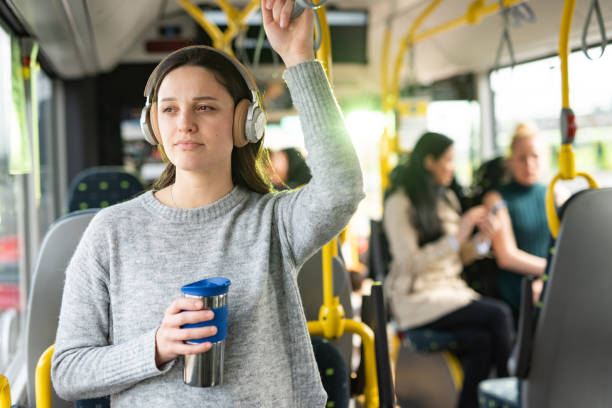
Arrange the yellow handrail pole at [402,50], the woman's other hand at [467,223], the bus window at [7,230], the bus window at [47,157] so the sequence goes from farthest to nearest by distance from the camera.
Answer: the bus window at [47,157] < the yellow handrail pole at [402,50] < the woman's other hand at [467,223] < the bus window at [7,230]

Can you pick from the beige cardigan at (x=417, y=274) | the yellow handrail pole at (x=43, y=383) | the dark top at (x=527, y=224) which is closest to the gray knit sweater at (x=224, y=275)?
the yellow handrail pole at (x=43, y=383)

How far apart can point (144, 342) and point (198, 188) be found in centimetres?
32

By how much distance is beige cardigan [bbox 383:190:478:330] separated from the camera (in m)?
3.06

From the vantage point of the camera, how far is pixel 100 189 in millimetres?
2410

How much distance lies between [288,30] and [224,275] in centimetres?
49

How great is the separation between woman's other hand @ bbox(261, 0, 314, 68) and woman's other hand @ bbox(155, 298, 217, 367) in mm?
484

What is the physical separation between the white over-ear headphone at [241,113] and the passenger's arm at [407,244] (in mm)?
2105

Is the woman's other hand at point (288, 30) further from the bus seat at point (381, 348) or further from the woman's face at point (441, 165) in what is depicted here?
the woman's face at point (441, 165)

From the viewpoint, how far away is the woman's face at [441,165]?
3303 mm

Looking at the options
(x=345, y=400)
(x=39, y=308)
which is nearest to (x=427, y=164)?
(x=345, y=400)

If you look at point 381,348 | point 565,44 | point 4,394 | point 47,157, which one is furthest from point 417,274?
point 47,157

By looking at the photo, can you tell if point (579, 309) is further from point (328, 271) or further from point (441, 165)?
point (441, 165)

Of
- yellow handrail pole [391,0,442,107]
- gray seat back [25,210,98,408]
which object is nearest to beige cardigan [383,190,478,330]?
yellow handrail pole [391,0,442,107]

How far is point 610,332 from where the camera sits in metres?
1.67
